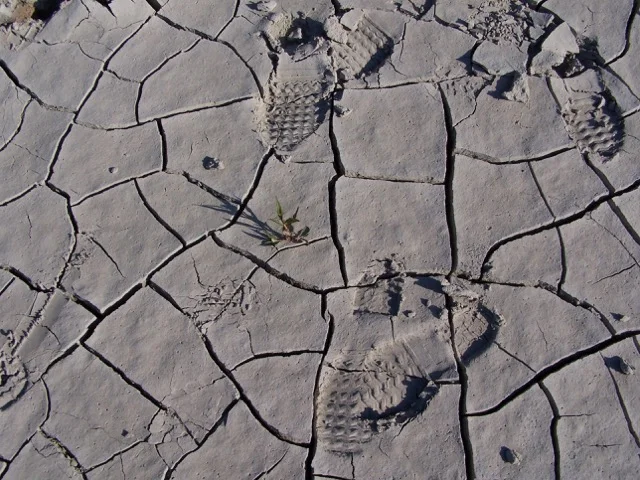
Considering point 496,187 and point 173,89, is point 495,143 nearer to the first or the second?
point 496,187

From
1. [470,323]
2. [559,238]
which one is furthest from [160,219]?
[559,238]

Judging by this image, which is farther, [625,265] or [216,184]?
[216,184]

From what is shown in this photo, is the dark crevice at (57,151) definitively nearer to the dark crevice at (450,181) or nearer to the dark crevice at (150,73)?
the dark crevice at (150,73)

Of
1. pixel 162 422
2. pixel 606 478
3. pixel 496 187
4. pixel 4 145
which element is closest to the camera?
pixel 606 478

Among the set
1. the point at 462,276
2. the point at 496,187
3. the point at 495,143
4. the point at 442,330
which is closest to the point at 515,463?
the point at 442,330

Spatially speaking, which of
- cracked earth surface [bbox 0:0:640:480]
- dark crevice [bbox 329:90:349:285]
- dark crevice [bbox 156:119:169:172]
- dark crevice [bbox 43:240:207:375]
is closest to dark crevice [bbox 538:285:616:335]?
cracked earth surface [bbox 0:0:640:480]

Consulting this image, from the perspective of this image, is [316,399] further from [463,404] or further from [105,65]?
[105,65]
